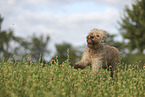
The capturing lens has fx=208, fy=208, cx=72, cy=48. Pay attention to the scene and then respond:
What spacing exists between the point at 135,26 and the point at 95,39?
3004 centimetres

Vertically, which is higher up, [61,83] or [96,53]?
[96,53]

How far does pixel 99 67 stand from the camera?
6.64 meters

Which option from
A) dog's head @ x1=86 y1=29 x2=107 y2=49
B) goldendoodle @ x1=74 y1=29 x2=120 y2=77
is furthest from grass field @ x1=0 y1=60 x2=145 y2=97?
dog's head @ x1=86 y1=29 x2=107 y2=49

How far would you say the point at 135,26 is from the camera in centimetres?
3456

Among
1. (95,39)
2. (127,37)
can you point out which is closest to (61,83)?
(95,39)

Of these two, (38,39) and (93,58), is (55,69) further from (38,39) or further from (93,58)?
(38,39)

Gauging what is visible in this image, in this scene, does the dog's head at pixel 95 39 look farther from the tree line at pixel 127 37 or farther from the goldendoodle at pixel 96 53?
the tree line at pixel 127 37

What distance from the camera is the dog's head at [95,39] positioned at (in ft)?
20.7

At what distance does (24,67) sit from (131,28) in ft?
98.6

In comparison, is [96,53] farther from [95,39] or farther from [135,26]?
[135,26]

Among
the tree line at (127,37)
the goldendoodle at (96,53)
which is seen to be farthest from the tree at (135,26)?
the goldendoodle at (96,53)

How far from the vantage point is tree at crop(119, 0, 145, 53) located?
32.9 meters

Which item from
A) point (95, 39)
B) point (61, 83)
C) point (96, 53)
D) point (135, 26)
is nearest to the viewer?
point (61, 83)

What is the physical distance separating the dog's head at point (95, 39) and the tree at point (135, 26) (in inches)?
1079
